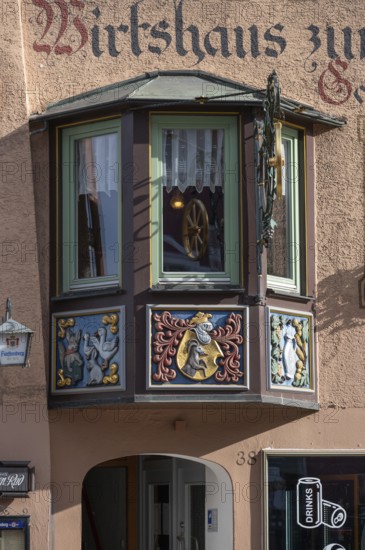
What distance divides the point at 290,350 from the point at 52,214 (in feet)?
10.6

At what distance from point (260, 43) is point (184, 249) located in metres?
2.88

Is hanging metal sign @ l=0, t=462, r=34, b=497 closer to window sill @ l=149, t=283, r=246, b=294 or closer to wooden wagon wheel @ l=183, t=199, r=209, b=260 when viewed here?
window sill @ l=149, t=283, r=246, b=294

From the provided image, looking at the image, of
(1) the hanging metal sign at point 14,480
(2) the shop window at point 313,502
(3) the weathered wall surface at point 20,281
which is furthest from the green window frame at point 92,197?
(2) the shop window at point 313,502

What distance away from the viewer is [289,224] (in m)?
18.6

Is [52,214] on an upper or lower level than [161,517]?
upper

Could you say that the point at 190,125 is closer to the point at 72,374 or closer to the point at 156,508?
the point at 72,374

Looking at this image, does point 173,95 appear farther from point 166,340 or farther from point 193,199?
point 166,340

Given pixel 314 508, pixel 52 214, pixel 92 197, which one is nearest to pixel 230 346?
pixel 314 508

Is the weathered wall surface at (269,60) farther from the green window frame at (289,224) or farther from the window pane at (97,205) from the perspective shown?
the window pane at (97,205)

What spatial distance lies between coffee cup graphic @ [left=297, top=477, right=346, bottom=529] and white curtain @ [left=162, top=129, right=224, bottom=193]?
3635 millimetres

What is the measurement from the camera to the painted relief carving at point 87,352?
57.9 ft

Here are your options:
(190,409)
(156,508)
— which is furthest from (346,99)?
(156,508)

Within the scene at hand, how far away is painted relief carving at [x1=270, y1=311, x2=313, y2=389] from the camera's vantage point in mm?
17812

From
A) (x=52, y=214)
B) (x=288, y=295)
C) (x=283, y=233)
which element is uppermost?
(x=52, y=214)
